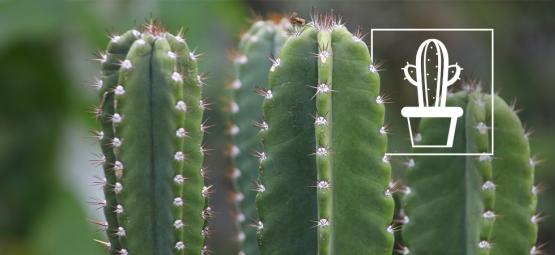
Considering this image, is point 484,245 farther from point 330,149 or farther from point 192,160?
point 192,160

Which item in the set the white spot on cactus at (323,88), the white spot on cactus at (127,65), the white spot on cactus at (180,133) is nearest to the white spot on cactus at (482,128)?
the white spot on cactus at (323,88)

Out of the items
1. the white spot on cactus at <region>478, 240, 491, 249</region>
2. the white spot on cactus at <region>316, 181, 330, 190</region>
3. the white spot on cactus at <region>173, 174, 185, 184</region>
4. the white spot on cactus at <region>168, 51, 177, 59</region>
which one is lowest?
the white spot on cactus at <region>478, 240, 491, 249</region>

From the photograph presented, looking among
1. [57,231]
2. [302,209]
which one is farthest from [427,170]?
[57,231]

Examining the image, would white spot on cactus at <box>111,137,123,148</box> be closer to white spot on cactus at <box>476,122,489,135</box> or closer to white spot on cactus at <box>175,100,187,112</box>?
white spot on cactus at <box>175,100,187,112</box>

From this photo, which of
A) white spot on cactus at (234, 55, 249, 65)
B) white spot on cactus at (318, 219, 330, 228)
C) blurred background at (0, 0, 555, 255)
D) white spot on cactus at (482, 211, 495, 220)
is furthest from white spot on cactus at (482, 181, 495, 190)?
blurred background at (0, 0, 555, 255)

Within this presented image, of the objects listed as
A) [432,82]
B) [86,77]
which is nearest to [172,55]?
[432,82]
